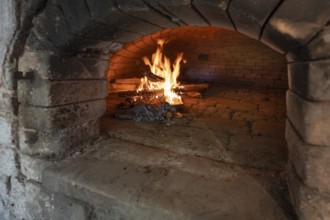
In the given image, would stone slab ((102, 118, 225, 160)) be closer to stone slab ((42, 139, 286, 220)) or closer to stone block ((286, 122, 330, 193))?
stone slab ((42, 139, 286, 220))

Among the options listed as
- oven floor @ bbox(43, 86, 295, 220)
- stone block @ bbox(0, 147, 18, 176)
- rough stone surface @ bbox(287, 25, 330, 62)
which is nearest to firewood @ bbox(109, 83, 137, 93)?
oven floor @ bbox(43, 86, 295, 220)

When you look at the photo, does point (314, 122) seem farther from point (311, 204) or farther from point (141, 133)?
point (141, 133)

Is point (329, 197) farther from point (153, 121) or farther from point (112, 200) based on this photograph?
point (153, 121)

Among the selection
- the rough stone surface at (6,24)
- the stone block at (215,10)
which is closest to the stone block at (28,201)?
the rough stone surface at (6,24)

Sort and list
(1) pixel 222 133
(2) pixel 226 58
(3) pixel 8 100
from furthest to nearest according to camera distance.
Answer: (2) pixel 226 58, (1) pixel 222 133, (3) pixel 8 100

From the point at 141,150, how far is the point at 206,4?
1.44 metres

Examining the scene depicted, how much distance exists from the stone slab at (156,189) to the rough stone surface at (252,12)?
1032mm

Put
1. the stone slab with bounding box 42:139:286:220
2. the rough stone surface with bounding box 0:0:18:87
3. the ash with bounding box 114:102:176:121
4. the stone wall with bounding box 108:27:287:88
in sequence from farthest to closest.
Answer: the stone wall with bounding box 108:27:287:88, the ash with bounding box 114:102:176:121, the rough stone surface with bounding box 0:0:18:87, the stone slab with bounding box 42:139:286:220

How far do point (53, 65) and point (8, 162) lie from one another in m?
1.07

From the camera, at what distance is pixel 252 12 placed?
43.4 inches

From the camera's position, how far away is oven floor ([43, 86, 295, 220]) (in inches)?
54.1

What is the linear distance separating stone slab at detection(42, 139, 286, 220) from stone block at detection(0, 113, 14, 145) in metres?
0.55

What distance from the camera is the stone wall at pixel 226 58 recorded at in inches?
237

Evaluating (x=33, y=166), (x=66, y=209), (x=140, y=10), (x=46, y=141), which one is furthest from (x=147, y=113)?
(x=140, y=10)
